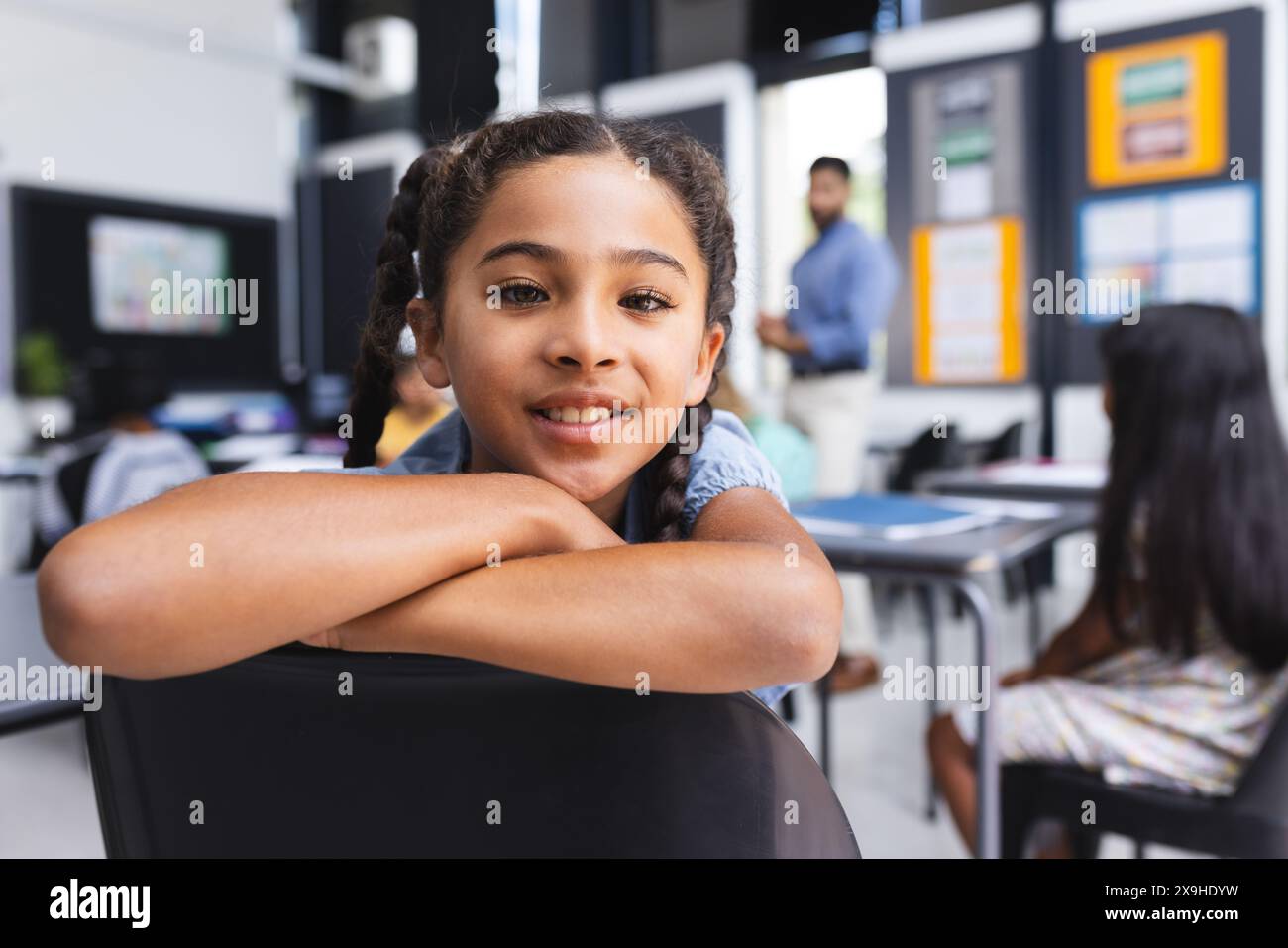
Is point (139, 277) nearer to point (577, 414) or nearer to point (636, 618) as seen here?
point (577, 414)

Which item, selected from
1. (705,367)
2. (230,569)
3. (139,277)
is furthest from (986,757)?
(139,277)

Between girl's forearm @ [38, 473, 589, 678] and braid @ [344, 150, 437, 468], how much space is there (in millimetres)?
221

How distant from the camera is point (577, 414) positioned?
0.60 metres

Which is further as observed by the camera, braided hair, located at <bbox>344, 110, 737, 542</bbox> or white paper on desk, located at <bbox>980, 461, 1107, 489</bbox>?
white paper on desk, located at <bbox>980, 461, 1107, 489</bbox>

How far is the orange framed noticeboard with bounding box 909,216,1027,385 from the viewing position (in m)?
4.46

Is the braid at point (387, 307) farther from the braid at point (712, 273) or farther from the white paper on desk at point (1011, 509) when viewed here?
the white paper on desk at point (1011, 509)

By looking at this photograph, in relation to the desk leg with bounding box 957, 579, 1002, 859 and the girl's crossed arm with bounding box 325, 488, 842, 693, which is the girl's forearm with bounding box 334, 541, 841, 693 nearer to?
the girl's crossed arm with bounding box 325, 488, 842, 693

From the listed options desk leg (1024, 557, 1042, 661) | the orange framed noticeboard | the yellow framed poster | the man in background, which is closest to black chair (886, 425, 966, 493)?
the man in background

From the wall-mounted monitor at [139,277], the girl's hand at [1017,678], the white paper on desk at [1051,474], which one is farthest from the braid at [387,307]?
the wall-mounted monitor at [139,277]

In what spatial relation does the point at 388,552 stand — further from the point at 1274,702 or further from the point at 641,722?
the point at 1274,702

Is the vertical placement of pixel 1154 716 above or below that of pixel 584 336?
below

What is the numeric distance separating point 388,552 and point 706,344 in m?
0.33

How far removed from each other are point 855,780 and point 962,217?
3.04m

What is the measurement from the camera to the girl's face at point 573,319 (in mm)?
580
